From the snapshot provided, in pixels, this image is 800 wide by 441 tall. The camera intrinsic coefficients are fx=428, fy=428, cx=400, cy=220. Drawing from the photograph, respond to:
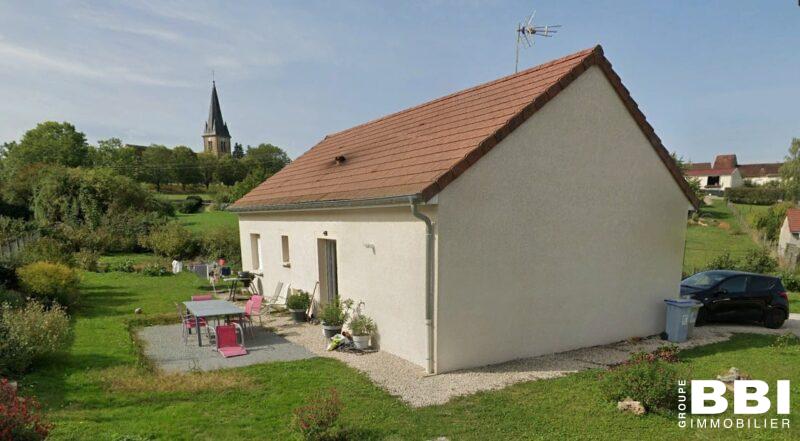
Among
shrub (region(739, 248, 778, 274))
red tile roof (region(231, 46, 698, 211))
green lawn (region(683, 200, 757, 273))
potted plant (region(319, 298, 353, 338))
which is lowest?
green lawn (region(683, 200, 757, 273))

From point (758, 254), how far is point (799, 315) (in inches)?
313

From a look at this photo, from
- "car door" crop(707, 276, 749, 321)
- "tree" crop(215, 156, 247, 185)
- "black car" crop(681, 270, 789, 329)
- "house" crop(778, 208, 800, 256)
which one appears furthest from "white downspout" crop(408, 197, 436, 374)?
"tree" crop(215, 156, 247, 185)

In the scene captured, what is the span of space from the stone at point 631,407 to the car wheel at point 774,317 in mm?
8584

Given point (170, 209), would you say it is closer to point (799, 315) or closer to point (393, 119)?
point (393, 119)

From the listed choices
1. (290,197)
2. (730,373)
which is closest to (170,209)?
(290,197)

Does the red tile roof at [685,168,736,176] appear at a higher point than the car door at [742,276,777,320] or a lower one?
higher

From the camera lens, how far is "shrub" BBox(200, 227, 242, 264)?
2304 cm

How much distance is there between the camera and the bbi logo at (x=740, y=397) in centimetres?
595

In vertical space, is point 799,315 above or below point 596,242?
below

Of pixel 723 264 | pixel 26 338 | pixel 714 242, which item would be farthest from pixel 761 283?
pixel 714 242

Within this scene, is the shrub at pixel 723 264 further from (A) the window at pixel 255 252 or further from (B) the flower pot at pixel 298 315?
(A) the window at pixel 255 252

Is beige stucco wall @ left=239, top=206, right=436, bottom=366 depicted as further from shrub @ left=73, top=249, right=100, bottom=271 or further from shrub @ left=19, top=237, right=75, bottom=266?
shrub @ left=73, top=249, right=100, bottom=271

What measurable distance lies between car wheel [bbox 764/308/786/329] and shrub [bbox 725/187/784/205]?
50.3m

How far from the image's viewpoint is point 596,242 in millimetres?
9250
